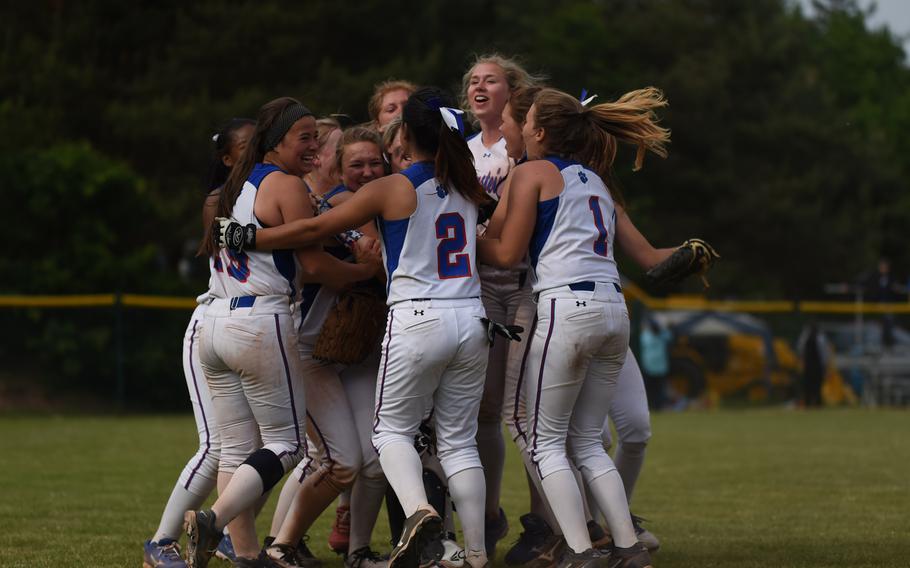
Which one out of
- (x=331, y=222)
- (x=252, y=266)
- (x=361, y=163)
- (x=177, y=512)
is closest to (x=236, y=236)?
(x=252, y=266)

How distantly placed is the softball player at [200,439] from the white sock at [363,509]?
685mm

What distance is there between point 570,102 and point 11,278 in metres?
14.2

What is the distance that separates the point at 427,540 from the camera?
17.4 feet

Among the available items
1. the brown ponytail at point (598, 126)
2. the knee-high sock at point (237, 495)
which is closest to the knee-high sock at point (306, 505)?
the knee-high sock at point (237, 495)

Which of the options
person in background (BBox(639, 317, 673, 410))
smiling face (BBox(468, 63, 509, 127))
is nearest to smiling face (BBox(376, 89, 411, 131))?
smiling face (BBox(468, 63, 509, 127))

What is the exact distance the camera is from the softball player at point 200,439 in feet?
19.3

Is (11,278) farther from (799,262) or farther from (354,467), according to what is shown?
(799,262)

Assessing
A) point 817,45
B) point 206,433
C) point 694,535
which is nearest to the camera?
point 206,433

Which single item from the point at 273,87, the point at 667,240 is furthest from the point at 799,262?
the point at 273,87

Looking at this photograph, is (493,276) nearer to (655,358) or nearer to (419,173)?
(419,173)

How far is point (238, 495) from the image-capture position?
18.2 feet

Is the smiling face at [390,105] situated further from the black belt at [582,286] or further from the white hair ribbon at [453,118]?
the black belt at [582,286]

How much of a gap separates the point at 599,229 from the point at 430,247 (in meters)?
0.79

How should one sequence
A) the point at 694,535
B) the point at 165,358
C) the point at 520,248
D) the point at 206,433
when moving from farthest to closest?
the point at 165,358 → the point at 694,535 → the point at 206,433 → the point at 520,248
